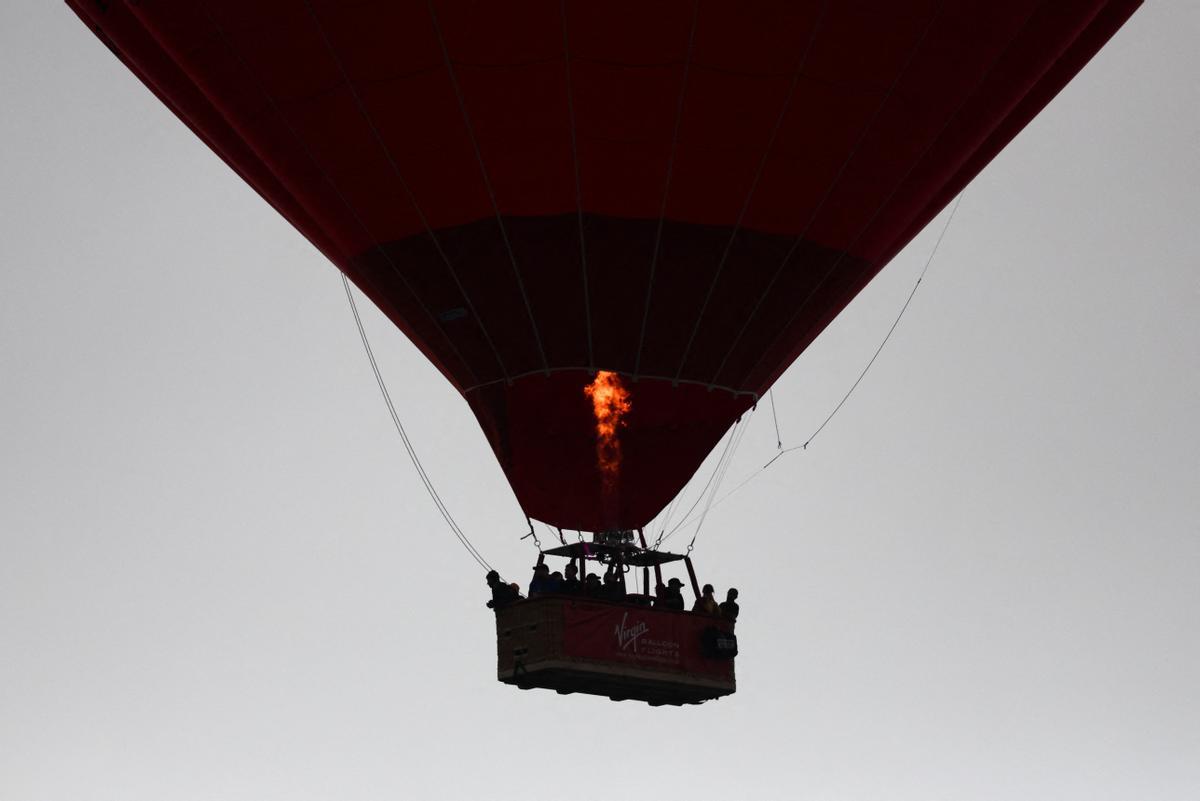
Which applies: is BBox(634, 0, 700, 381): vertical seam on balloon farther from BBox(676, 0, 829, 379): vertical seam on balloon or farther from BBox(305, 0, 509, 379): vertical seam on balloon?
BBox(305, 0, 509, 379): vertical seam on balloon

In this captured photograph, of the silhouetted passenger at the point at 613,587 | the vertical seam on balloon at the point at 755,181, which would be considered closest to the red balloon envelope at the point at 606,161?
the vertical seam on balloon at the point at 755,181

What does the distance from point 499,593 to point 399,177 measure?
3103mm

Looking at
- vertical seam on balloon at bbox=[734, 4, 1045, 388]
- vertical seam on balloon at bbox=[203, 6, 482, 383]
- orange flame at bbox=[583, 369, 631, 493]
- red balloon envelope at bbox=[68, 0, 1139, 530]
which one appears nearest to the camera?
red balloon envelope at bbox=[68, 0, 1139, 530]

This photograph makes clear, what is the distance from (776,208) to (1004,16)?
2132 mm

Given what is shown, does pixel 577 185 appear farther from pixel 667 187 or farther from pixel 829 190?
pixel 829 190

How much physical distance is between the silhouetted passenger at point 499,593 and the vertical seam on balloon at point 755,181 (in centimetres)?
204

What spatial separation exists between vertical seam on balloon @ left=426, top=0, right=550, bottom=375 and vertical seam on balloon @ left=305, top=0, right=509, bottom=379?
0.35 m

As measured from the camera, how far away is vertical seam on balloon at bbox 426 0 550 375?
19459 mm

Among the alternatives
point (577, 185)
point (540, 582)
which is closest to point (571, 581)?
point (540, 582)

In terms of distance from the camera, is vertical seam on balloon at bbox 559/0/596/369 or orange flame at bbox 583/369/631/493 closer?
vertical seam on balloon at bbox 559/0/596/369

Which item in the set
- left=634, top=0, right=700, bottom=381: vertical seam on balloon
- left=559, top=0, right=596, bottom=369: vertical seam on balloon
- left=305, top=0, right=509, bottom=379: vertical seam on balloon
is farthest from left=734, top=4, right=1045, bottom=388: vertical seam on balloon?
left=305, top=0, right=509, bottom=379: vertical seam on balloon

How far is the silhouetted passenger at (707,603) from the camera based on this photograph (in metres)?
20.8

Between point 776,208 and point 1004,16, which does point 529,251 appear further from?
point 1004,16

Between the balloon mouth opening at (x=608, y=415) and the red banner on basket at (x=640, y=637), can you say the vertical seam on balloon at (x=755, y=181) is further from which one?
the red banner on basket at (x=640, y=637)
